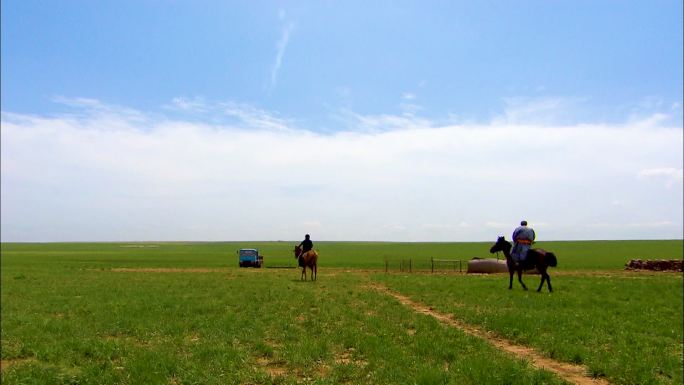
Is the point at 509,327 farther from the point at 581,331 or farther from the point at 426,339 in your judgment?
the point at 426,339

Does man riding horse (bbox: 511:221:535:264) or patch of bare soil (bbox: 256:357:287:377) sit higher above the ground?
man riding horse (bbox: 511:221:535:264)

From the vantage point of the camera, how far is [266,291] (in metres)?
26.0

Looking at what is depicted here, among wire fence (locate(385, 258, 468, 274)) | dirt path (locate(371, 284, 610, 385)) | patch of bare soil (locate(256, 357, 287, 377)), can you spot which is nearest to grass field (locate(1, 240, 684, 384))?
patch of bare soil (locate(256, 357, 287, 377))

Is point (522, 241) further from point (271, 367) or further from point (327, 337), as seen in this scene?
point (271, 367)

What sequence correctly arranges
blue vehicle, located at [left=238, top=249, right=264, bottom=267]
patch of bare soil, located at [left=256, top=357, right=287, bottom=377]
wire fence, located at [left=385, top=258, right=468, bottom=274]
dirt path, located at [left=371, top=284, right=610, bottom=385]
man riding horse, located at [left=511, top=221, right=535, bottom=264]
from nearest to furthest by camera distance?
dirt path, located at [left=371, top=284, right=610, bottom=385], patch of bare soil, located at [left=256, top=357, right=287, bottom=377], man riding horse, located at [left=511, top=221, right=535, bottom=264], wire fence, located at [left=385, top=258, right=468, bottom=274], blue vehicle, located at [left=238, top=249, right=264, bottom=267]

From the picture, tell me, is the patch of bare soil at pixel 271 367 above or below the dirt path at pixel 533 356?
below

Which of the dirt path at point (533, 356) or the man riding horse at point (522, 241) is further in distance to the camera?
the man riding horse at point (522, 241)

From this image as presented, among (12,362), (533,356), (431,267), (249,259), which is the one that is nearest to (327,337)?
(533,356)

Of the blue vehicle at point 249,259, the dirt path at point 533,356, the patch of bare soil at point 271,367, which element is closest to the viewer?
the dirt path at point 533,356

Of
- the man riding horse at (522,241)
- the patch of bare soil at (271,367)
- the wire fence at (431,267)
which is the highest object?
the man riding horse at (522,241)

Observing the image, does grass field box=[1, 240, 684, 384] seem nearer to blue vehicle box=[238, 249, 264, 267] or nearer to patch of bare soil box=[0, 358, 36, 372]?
patch of bare soil box=[0, 358, 36, 372]

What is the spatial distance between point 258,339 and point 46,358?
5036 millimetres

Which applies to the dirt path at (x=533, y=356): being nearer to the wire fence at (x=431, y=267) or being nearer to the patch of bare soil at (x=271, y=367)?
the patch of bare soil at (x=271, y=367)

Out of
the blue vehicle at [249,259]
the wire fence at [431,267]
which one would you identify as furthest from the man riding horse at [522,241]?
the blue vehicle at [249,259]
